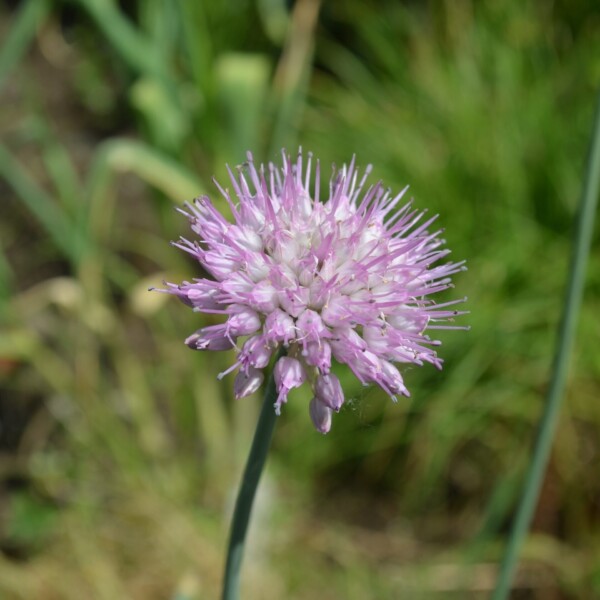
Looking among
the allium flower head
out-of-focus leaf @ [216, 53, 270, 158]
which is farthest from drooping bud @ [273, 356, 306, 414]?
out-of-focus leaf @ [216, 53, 270, 158]

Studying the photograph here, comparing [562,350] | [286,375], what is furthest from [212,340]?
[562,350]

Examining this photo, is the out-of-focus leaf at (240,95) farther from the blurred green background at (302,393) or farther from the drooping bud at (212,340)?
the drooping bud at (212,340)

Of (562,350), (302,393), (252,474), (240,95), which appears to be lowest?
(252,474)

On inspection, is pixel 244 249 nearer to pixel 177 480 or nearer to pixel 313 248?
pixel 313 248

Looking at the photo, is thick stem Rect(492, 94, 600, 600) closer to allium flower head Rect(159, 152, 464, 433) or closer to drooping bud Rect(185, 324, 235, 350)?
allium flower head Rect(159, 152, 464, 433)

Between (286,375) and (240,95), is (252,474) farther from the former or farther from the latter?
(240,95)

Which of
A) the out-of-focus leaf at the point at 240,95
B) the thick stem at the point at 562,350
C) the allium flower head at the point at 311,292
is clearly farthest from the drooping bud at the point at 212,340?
the out-of-focus leaf at the point at 240,95
